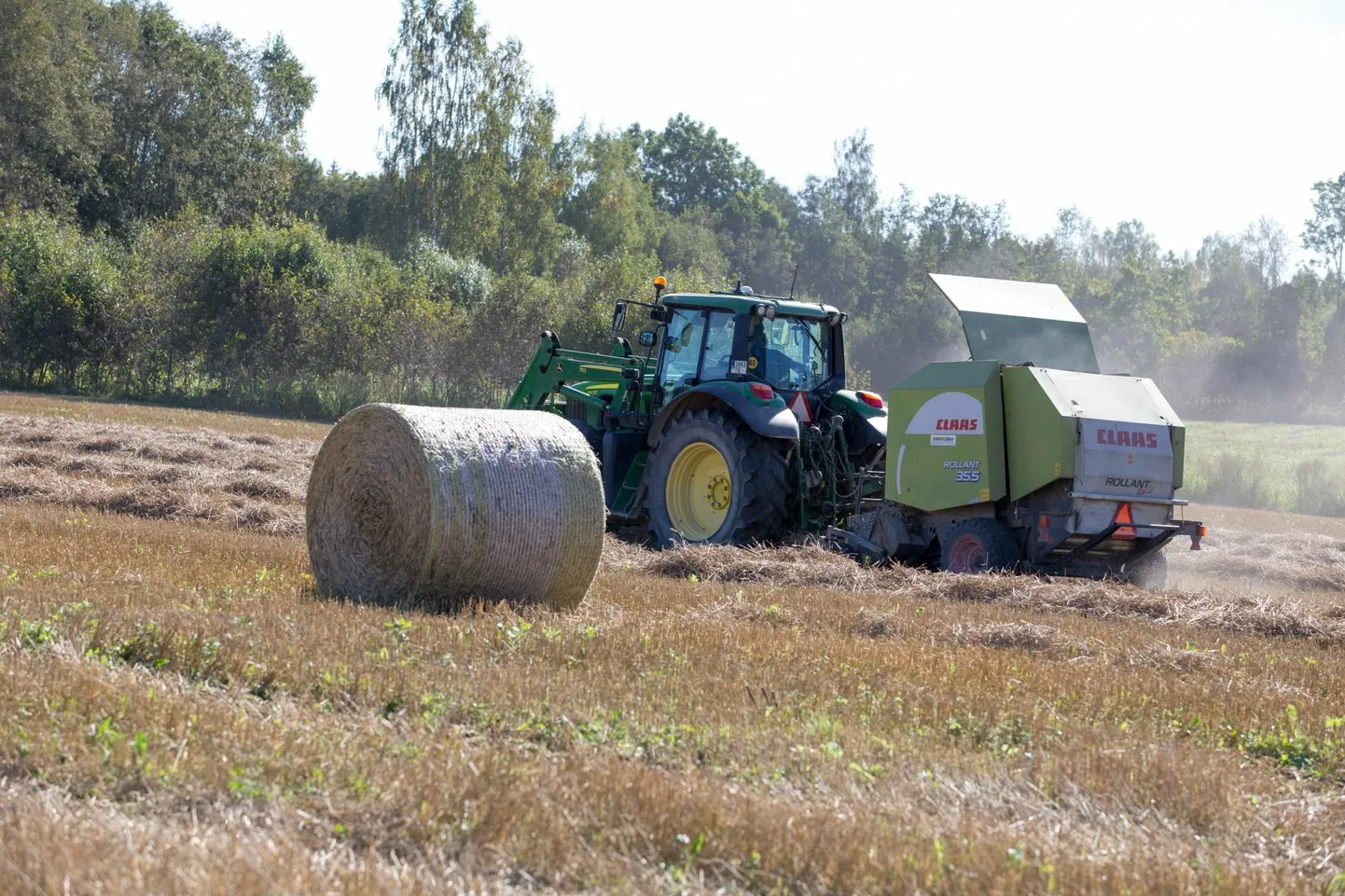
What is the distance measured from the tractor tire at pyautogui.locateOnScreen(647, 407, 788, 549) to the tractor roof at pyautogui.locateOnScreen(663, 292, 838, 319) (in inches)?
37.4

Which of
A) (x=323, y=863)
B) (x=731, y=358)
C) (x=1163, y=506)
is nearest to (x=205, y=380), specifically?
(x=731, y=358)

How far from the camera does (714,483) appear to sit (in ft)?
40.0

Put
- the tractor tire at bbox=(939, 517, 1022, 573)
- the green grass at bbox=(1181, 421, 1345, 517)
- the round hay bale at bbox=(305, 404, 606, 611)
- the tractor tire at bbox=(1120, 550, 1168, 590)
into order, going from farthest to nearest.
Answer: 1. the green grass at bbox=(1181, 421, 1345, 517)
2. the tractor tire at bbox=(1120, 550, 1168, 590)
3. the tractor tire at bbox=(939, 517, 1022, 573)
4. the round hay bale at bbox=(305, 404, 606, 611)

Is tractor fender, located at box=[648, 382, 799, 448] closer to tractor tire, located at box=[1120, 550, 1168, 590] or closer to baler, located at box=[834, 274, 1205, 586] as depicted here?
baler, located at box=[834, 274, 1205, 586]

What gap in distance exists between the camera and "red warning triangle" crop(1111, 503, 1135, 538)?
10.4 m

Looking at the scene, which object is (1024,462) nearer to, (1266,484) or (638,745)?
(638,745)

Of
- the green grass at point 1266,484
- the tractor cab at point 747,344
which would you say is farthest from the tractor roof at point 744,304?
the green grass at point 1266,484

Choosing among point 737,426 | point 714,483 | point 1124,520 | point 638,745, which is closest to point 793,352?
point 737,426

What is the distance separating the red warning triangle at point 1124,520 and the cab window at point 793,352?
3.08 metres

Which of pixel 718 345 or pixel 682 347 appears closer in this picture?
pixel 718 345

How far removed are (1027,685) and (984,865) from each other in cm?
261

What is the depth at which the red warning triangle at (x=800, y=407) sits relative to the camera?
38.8 feet

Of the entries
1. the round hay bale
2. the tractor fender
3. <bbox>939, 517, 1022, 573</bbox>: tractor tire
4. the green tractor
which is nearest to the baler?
<bbox>939, 517, 1022, 573</bbox>: tractor tire

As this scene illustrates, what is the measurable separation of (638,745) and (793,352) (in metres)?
8.14
